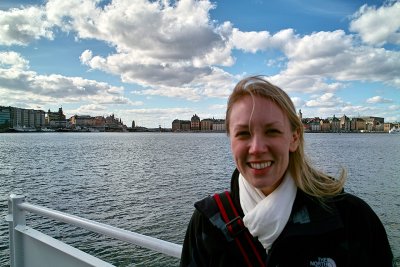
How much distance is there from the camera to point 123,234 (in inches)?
118

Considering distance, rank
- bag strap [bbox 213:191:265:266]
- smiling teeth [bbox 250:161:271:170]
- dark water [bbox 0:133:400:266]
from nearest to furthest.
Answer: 1. bag strap [bbox 213:191:265:266]
2. smiling teeth [bbox 250:161:271:170]
3. dark water [bbox 0:133:400:266]

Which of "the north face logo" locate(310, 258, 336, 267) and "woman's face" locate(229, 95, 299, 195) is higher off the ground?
"woman's face" locate(229, 95, 299, 195)

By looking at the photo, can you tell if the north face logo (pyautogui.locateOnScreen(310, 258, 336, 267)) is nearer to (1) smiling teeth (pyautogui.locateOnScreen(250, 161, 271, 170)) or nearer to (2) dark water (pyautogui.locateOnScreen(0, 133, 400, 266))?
(1) smiling teeth (pyautogui.locateOnScreen(250, 161, 271, 170))

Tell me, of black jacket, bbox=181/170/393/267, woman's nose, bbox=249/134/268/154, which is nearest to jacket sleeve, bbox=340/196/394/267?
black jacket, bbox=181/170/393/267

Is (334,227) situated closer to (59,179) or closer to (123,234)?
(123,234)

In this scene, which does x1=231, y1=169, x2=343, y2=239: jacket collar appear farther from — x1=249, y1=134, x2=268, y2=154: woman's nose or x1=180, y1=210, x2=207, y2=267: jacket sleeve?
x1=180, y1=210, x2=207, y2=267: jacket sleeve

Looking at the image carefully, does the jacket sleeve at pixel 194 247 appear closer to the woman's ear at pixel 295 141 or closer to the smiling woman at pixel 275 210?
the smiling woman at pixel 275 210

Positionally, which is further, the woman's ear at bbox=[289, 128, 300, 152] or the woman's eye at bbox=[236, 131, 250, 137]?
the woman's ear at bbox=[289, 128, 300, 152]

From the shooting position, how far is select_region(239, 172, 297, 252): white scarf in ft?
6.12

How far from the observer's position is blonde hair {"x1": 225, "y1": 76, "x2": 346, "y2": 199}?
2029 mm

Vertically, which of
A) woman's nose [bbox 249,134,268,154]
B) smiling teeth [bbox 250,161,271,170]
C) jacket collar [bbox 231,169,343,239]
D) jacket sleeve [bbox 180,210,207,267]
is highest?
woman's nose [bbox 249,134,268,154]

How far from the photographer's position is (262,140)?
2031 mm

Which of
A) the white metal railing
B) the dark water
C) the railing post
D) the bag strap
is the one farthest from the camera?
the dark water

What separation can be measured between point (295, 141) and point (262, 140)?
0.33 m
